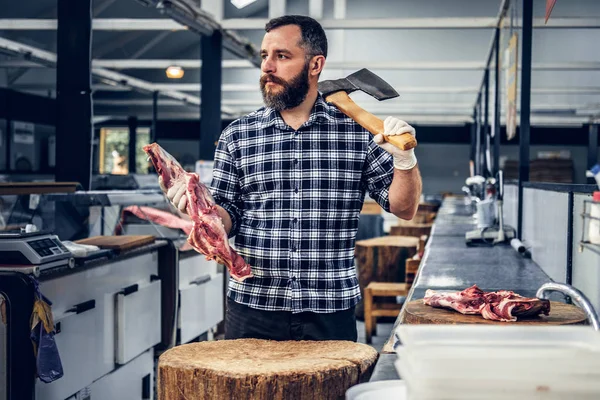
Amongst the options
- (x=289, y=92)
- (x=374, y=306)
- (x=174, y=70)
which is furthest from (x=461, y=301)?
(x=174, y=70)

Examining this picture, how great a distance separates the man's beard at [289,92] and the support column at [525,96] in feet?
9.13

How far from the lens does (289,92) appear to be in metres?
2.48

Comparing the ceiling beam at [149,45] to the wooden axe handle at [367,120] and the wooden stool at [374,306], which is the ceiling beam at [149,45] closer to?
the wooden stool at [374,306]

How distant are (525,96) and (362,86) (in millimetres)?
2823

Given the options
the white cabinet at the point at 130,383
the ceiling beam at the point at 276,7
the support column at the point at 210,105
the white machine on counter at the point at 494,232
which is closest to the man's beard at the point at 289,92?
the white cabinet at the point at 130,383

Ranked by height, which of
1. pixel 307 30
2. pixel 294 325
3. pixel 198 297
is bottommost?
pixel 198 297

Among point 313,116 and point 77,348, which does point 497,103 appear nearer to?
point 77,348

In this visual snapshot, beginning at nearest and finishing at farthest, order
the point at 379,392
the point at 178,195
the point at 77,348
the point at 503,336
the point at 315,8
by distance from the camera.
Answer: the point at 503,336, the point at 379,392, the point at 178,195, the point at 77,348, the point at 315,8

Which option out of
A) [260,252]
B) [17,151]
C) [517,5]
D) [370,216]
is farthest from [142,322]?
[17,151]

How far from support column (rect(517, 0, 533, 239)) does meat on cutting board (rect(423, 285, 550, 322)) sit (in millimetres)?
2944

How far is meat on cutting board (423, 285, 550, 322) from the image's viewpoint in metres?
2.04

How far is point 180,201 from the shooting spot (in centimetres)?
228

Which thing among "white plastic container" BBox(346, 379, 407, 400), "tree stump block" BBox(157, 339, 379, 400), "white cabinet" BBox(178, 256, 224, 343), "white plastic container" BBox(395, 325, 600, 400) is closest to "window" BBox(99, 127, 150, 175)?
"white cabinet" BBox(178, 256, 224, 343)

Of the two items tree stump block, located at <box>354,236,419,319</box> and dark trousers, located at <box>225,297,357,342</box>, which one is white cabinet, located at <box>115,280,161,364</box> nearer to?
dark trousers, located at <box>225,297,357,342</box>
